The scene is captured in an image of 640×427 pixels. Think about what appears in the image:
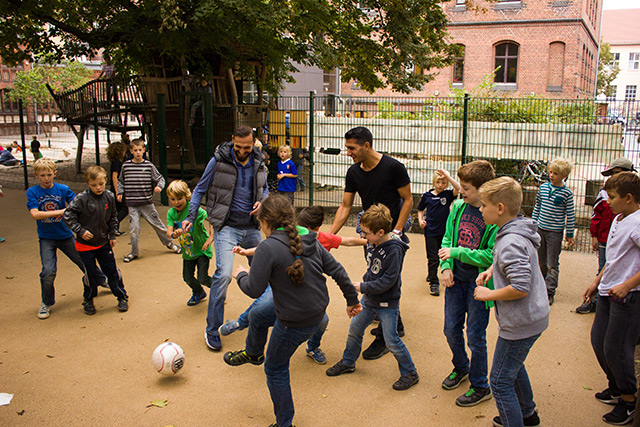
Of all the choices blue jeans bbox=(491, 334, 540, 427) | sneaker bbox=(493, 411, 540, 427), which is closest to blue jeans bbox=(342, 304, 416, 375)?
sneaker bbox=(493, 411, 540, 427)

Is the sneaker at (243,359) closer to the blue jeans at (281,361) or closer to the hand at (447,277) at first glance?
the blue jeans at (281,361)

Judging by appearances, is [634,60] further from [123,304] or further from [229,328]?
[229,328]

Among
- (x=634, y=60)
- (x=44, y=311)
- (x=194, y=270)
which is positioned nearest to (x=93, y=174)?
(x=194, y=270)

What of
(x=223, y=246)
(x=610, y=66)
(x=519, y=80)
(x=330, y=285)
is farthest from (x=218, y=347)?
(x=610, y=66)

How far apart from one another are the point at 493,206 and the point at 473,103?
8.96m

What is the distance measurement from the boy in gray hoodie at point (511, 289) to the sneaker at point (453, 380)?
0.99 meters

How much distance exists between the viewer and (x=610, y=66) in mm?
70438

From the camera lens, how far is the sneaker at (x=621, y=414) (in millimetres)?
3834

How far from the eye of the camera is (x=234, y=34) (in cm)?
1196

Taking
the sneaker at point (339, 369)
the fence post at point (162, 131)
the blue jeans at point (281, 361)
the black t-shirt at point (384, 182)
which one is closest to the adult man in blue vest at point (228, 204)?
the black t-shirt at point (384, 182)

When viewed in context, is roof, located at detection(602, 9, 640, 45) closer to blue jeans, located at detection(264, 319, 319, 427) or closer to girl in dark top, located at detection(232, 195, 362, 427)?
girl in dark top, located at detection(232, 195, 362, 427)

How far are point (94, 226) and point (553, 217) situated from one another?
16.6ft

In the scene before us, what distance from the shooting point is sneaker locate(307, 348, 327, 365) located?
4.84m

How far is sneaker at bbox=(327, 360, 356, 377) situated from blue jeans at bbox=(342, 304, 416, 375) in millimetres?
37
